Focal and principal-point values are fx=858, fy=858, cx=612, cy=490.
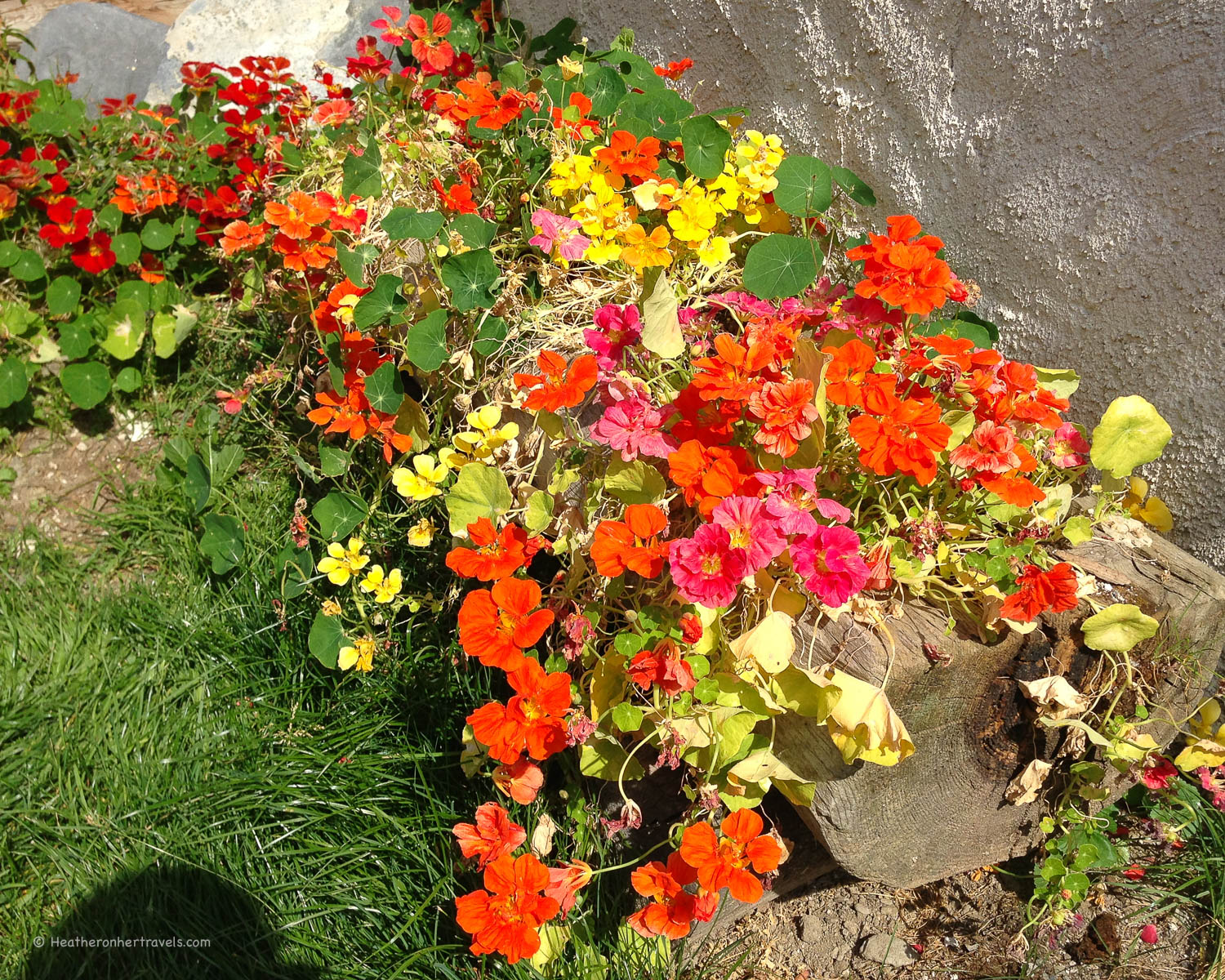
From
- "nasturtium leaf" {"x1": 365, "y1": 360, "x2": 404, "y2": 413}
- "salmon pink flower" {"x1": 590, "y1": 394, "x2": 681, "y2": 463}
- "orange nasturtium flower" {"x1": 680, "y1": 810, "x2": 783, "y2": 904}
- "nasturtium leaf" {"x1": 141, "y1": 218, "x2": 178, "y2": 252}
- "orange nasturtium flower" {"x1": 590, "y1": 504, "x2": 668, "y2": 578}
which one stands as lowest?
"orange nasturtium flower" {"x1": 680, "y1": 810, "x2": 783, "y2": 904}

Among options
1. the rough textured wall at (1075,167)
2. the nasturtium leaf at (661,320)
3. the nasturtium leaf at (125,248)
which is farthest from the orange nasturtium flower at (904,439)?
the nasturtium leaf at (125,248)

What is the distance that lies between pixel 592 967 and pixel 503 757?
0.54m

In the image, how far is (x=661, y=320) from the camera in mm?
1466

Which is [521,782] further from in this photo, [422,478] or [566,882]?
[422,478]

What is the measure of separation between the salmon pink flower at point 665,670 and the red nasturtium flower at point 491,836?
30cm

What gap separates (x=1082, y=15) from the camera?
1499 millimetres

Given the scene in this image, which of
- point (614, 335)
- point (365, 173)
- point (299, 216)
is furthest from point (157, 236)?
point (614, 335)

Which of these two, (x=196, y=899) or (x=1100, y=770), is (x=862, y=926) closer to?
(x=1100, y=770)

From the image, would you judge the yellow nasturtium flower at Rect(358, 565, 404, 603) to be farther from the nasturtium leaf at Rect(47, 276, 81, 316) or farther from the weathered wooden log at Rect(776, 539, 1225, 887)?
the nasturtium leaf at Rect(47, 276, 81, 316)

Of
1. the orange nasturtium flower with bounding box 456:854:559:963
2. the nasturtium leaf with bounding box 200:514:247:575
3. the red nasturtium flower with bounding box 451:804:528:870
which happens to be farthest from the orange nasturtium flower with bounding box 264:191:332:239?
the orange nasturtium flower with bounding box 456:854:559:963

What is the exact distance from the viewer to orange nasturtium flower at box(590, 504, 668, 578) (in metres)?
1.28

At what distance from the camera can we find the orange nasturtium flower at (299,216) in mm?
2107

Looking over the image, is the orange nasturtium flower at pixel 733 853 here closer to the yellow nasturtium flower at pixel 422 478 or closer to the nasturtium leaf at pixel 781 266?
the yellow nasturtium flower at pixel 422 478

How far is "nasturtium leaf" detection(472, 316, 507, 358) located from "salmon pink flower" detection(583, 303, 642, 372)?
0.32 m
